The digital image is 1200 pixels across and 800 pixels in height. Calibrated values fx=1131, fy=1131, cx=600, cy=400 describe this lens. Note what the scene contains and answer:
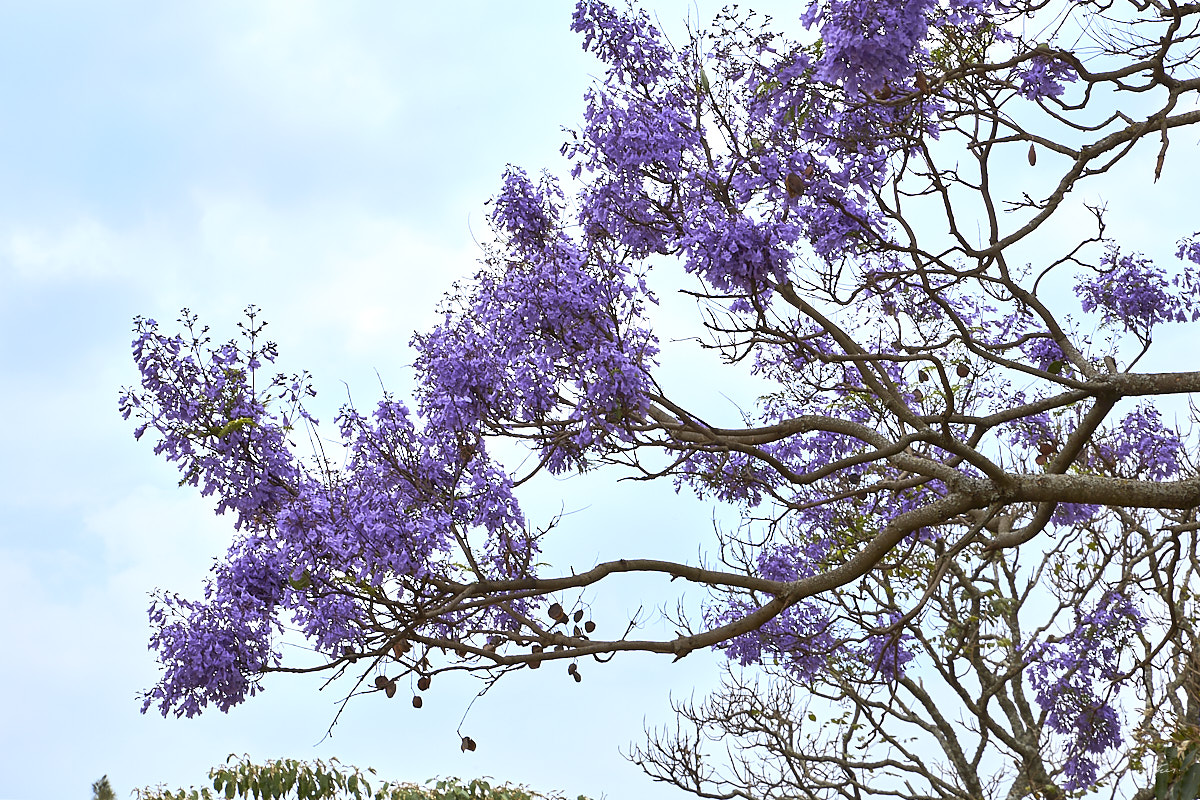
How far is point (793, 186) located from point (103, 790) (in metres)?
9.09

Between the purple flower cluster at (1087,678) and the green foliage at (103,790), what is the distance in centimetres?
855

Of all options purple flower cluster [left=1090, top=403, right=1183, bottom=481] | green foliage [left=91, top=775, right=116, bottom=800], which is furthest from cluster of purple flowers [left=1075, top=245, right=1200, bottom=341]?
green foliage [left=91, top=775, right=116, bottom=800]

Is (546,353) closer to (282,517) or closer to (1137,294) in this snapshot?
(282,517)

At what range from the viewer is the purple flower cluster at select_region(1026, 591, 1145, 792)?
29.7 feet

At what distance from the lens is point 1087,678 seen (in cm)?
911

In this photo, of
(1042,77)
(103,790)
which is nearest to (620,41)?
(1042,77)

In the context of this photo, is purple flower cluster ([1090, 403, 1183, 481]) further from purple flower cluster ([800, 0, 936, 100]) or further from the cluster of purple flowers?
purple flower cluster ([800, 0, 936, 100])

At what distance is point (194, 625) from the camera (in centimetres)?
552

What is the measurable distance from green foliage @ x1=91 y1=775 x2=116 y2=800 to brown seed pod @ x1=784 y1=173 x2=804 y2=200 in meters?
8.95

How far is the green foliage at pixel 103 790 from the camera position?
10.9 m

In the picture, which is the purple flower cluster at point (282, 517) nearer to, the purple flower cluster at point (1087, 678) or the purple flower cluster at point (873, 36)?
the purple flower cluster at point (873, 36)

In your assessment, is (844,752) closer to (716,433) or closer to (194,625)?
(716,433)

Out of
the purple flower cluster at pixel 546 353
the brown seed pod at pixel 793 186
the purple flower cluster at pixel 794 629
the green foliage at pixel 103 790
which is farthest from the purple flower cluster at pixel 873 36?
the green foliage at pixel 103 790

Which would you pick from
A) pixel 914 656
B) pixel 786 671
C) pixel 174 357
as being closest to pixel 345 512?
pixel 174 357
